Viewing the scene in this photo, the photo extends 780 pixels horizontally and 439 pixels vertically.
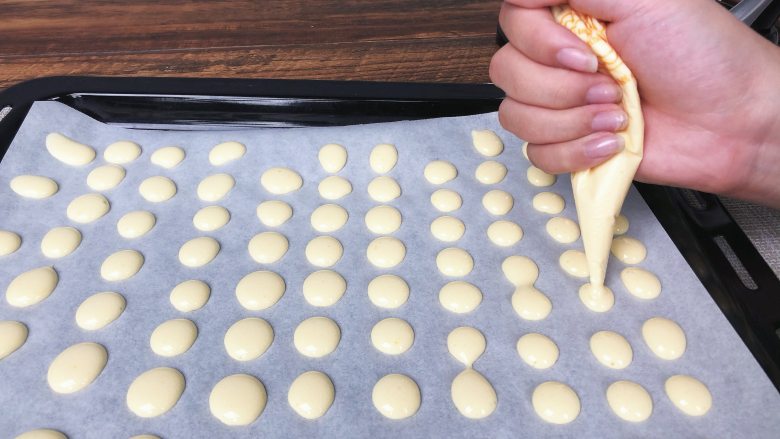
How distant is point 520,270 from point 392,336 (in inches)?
6.4

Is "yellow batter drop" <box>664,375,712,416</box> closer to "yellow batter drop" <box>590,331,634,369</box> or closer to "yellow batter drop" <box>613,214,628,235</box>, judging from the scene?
"yellow batter drop" <box>590,331,634,369</box>


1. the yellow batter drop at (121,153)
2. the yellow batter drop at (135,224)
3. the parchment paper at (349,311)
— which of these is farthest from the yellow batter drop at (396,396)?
the yellow batter drop at (121,153)

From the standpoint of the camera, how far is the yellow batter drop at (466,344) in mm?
531

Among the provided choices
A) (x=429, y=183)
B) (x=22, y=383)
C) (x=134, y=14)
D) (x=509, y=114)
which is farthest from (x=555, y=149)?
(x=134, y=14)

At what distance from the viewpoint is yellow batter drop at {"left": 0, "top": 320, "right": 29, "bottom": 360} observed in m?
0.52

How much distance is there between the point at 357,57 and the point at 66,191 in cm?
46

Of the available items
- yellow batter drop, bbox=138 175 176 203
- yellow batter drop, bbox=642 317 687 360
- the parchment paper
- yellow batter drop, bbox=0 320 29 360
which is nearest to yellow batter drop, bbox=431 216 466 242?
the parchment paper

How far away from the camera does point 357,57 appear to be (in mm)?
900

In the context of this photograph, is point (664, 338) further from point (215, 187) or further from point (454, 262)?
point (215, 187)

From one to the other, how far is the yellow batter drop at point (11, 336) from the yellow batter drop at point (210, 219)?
194mm

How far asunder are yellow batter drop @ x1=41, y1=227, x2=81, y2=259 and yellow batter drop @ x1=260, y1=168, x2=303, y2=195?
213mm

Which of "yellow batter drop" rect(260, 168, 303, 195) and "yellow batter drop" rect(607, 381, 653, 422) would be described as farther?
"yellow batter drop" rect(260, 168, 303, 195)

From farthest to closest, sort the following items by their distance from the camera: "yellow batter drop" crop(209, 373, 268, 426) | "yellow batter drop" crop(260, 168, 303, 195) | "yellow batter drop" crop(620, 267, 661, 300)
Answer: "yellow batter drop" crop(260, 168, 303, 195), "yellow batter drop" crop(620, 267, 661, 300), "yellow batter drop" crop(209, 373, 268, 426)

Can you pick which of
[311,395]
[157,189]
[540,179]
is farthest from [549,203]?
[157,189]
